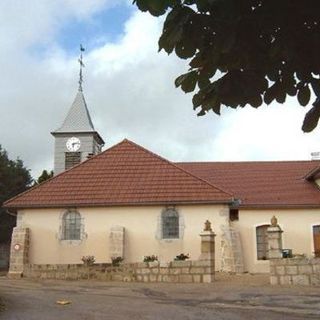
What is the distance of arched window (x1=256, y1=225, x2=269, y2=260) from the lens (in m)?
25.8

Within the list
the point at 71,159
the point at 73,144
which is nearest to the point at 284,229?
the point at 71,159

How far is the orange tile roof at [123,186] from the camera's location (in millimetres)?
25688

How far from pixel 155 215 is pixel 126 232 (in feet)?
4.97

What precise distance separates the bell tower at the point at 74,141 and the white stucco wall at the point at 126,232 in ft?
32.0

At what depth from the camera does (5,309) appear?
1123 cm

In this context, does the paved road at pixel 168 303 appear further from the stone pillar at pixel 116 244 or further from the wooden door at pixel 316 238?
the wooden door at pixel 316 238

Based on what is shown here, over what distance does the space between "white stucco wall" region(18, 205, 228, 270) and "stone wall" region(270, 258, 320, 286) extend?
7.18 metres

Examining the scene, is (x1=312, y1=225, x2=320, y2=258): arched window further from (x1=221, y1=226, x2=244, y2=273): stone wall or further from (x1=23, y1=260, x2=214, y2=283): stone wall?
(x1=23, y1=260, x2=214, y2=283): stone wall

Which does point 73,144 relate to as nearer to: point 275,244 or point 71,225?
point 71,225

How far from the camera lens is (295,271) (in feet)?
57.9

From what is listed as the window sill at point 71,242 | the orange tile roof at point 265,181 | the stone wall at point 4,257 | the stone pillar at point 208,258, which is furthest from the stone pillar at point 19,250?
the stone wall at point 4,257

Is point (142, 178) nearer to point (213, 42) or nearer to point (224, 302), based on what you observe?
point (224, 302)

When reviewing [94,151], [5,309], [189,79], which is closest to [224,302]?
[5,309]

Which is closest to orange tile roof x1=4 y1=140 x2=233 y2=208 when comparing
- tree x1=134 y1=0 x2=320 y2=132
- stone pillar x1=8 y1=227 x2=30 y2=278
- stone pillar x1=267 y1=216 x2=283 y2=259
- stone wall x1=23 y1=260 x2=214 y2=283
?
stone pillar x1=8 y1=227 x2=30 y2=278
